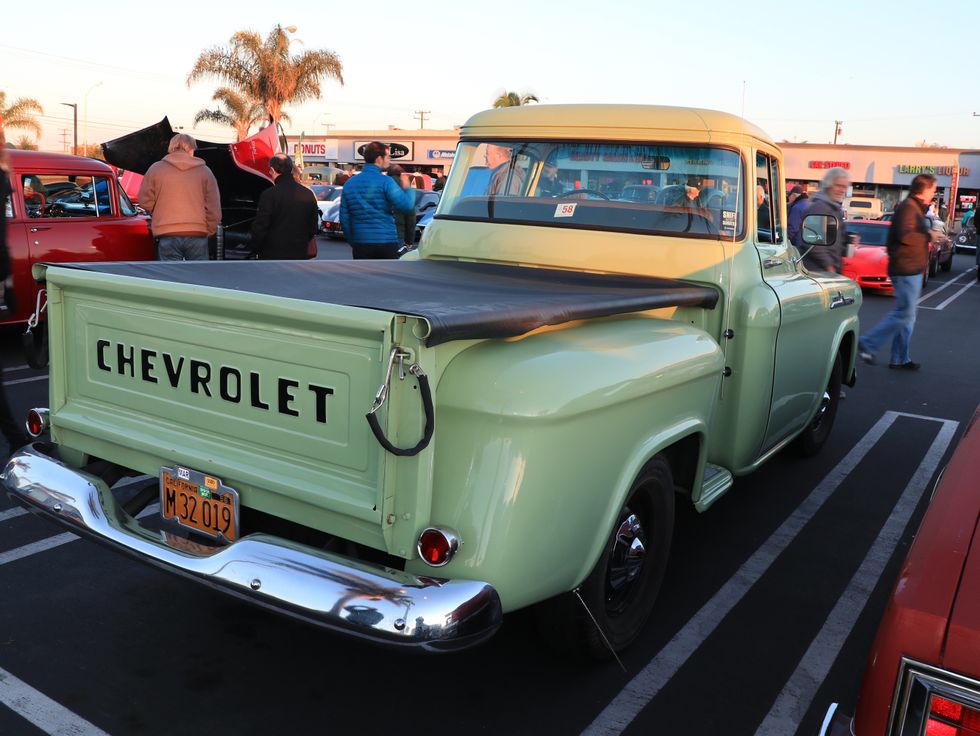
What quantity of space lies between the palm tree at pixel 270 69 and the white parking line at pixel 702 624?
3411cm

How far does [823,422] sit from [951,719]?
464cm

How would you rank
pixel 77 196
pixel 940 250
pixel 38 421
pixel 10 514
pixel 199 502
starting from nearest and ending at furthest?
pixel 199 502 < pixel 38 421 < pixel 10 514 < pixel 77 196 < pixel 940 250

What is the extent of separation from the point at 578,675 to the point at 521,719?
35cm

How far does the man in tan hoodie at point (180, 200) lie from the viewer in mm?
7738

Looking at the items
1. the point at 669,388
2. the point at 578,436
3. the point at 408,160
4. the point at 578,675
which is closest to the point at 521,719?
the point at 578,675

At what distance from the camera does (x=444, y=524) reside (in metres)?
2.43

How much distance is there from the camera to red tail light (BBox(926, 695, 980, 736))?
1.57 metres

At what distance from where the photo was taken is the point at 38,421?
3338 millimetres

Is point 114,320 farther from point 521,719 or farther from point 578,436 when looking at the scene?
point 521,719

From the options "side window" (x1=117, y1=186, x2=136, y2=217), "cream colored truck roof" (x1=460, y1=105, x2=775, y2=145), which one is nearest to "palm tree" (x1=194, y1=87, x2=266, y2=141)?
Result: "side window" (x1=117, y1=186, x2=136, y2=217)

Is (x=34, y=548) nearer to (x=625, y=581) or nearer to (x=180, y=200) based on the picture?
(x=625, y=581)

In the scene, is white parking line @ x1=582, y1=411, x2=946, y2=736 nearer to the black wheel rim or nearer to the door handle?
the black wheel rim

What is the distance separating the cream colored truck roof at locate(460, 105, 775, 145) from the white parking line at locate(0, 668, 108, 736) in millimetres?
3400

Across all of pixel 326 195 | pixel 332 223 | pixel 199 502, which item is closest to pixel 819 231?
pixel 199 502
